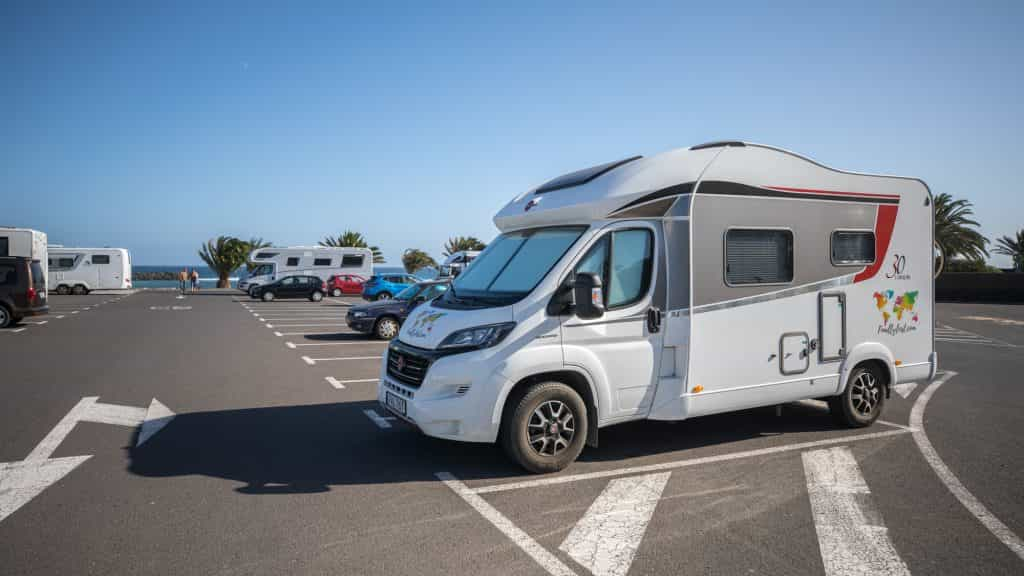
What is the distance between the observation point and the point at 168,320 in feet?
71.8

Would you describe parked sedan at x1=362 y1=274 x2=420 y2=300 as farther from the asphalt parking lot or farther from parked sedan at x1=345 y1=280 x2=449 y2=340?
the asphalt parking lot

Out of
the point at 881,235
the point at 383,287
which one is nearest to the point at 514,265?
the point at 881,235

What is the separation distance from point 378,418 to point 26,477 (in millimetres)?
3379

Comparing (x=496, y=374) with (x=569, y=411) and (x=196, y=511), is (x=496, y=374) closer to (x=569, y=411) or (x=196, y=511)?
(x=569, y=411)

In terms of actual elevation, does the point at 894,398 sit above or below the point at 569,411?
below

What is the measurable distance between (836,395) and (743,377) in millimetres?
1563

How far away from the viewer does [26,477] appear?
5430mm

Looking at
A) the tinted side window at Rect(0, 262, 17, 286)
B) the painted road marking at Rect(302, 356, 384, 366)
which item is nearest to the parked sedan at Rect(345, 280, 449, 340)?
the painted road marking at Rect(302, 356, 384, 366)

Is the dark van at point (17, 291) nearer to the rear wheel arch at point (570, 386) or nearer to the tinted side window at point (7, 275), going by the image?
the tinted side window at point (7, 275)

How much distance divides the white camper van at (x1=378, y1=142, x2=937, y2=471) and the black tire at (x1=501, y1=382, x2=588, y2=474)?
0.02 meters

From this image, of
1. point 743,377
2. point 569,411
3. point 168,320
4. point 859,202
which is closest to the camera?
point 569,411

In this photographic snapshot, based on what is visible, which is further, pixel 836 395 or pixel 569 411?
pixel 836 395

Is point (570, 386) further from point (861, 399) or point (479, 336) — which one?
point (861, 399)

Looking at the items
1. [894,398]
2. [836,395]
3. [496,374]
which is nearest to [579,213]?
[496,374]
